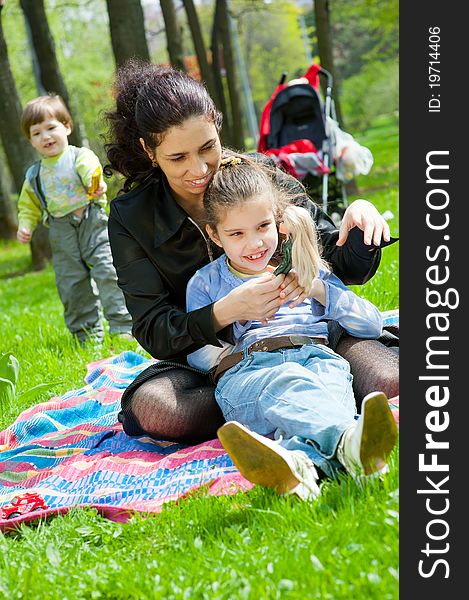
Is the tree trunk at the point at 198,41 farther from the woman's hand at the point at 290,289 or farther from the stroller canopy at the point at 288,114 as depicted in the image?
the woman's hand at the point at 290,289

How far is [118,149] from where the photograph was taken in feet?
12.6

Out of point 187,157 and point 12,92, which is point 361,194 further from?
point 187,157

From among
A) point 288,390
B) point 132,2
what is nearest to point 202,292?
point 288,390

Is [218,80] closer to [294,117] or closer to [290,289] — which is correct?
[294,117]

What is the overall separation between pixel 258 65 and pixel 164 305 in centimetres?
4566

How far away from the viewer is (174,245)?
3.74 metres

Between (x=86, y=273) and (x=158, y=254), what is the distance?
276 cm

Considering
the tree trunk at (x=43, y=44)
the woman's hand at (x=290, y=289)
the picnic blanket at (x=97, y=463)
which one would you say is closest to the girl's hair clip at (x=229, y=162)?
the woman's hand at (x=290, y=289)

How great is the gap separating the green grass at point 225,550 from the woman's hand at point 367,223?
0.96 metres

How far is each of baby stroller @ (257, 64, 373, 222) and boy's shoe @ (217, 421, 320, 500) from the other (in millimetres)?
6531

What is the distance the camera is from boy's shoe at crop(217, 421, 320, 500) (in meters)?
2.46

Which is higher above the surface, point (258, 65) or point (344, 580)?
point (258, 65)

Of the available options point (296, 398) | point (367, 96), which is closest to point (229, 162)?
point (296, 398)

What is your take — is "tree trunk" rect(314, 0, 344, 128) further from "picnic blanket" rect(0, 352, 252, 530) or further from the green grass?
the green grass
